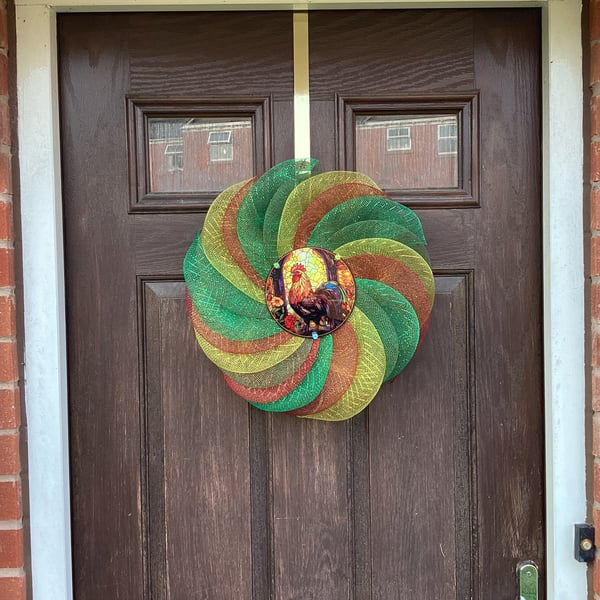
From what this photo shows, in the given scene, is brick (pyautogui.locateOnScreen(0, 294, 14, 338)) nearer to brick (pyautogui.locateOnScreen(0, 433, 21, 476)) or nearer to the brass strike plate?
brick (pyautogui.locateOnScreen(0, 433, 21, 476))

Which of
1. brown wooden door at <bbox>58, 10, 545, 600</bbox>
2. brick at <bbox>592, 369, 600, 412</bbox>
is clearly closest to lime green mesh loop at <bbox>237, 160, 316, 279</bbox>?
brown wooden door at <bbox>58, 10, 545, 600</bbox>

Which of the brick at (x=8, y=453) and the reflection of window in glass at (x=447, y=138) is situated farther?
the reflection of window in glass at (x=447, y=138)

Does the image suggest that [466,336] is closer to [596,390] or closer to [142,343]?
[596,390]

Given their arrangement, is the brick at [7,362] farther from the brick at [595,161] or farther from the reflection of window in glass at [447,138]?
the brick at [595,161]

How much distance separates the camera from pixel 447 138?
140 centimetres

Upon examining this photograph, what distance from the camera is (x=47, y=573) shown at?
1350mm

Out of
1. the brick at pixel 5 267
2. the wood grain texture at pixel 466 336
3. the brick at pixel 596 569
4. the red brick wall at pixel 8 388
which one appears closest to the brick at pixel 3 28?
the red brick wall at pixel 8 388

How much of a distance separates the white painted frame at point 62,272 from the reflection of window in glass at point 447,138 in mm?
195

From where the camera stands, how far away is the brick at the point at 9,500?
1289 mm

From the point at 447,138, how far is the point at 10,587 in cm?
135

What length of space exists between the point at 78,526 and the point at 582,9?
159cm

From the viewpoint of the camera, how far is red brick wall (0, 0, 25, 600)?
1271 mm

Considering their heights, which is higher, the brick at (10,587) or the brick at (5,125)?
the brick at (5,125)

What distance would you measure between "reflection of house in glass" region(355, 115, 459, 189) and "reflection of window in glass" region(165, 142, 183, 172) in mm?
399
